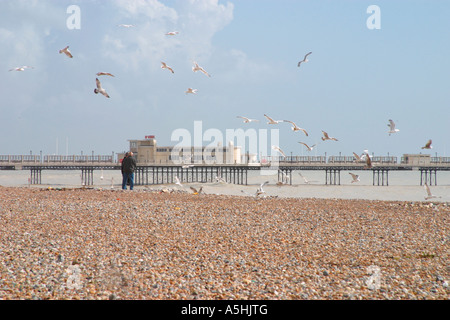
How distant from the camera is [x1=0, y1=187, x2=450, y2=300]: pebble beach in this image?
6.09 m

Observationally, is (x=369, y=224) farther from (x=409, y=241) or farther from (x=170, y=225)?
(x=170, y=225)

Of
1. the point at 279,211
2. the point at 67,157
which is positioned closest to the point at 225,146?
the point at 67,157

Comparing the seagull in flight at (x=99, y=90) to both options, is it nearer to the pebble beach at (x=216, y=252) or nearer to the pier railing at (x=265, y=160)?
the pebble beach at (x=216, y=252)

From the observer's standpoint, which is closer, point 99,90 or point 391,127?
point 99,90

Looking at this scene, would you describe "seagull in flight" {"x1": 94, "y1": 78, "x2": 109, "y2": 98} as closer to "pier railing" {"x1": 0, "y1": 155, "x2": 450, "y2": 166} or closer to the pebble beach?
the pebble beach

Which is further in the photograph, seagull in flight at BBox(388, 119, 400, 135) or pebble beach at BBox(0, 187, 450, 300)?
seagull in flight at BBox(388, 119, 400, 135)

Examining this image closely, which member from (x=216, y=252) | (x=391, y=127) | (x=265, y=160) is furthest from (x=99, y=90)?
(x=265, y=160)

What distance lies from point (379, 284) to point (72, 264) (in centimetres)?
458

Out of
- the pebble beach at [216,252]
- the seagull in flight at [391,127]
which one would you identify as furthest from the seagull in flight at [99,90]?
the seagull in flight at [391,127]

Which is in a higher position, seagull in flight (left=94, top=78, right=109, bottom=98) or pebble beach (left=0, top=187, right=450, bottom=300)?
seagull in flight (left=94, top=78, right=109, bottom=98)

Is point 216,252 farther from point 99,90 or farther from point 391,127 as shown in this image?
point 391,127

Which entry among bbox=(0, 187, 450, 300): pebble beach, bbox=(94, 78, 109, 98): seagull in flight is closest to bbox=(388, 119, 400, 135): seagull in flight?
bbox=(0, 187, 450, 300): pebble beach

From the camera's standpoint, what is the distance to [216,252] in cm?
798

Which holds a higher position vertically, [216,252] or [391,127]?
[391,127]
